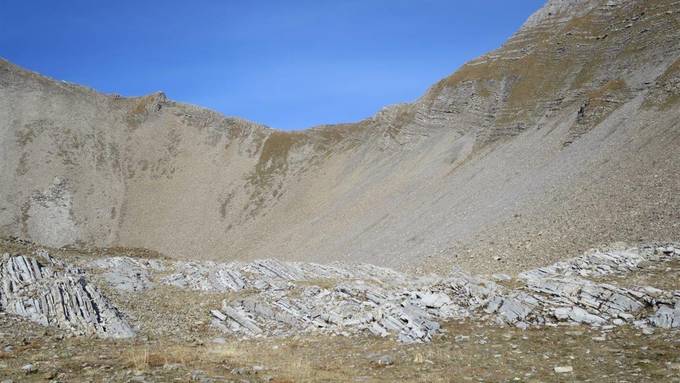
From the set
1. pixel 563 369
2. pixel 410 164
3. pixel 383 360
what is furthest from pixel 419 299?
pixel 410 164

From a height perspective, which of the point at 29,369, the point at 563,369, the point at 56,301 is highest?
the point at 56,301

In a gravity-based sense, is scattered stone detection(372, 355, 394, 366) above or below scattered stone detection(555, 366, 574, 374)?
above

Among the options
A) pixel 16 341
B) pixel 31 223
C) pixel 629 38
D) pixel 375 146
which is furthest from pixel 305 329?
pixel 31 223

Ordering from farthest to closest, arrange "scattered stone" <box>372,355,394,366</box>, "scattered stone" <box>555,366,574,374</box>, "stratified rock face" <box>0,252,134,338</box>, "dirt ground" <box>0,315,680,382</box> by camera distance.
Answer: "stratified rock face" <box>0,252,134,338</box> < "scattered stone" <box>372,355,394,366</box> < "scattered stone" <box>555,366,574,374</box> < "dirt ground" <box>0,315,680,382</box>

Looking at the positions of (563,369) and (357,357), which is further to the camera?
(357,357)

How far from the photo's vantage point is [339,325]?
61.5 ft

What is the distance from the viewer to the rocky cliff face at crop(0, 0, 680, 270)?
4059 cm

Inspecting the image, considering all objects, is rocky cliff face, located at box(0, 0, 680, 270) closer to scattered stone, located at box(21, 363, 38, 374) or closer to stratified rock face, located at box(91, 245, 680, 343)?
stratified rock face, located at box(91, 245, 680, 343)

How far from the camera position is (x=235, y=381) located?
1177cm

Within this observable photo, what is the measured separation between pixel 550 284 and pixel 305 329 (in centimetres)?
934

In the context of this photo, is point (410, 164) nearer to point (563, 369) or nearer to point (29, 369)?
point (563, 369)

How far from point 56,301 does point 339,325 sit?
9987 mm

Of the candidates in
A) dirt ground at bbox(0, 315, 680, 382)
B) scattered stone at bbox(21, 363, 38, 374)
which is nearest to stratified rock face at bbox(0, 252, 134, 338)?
dirt ground at bbox(0, 315, 680, 382)

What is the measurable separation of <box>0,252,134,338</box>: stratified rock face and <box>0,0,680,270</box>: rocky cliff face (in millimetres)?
25132
